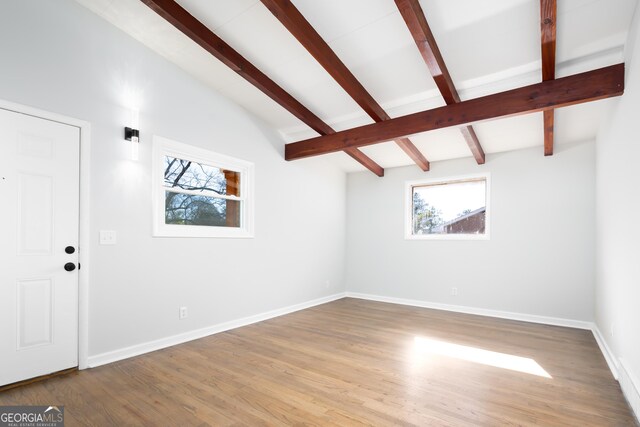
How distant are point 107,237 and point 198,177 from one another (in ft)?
3.93

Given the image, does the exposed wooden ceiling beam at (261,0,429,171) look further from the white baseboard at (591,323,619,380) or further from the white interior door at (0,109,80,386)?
the white baseboard at (591,323,619,380)

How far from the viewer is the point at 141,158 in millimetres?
3252

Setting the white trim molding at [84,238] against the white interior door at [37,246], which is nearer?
the white interior door at [37,246]

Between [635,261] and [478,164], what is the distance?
Result: 3.06 metres

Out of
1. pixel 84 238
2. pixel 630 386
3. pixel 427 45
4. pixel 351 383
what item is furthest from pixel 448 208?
pixel 84 238

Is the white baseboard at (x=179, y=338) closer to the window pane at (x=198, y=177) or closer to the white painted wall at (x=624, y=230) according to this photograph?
the window pane at (x=198, y=177)

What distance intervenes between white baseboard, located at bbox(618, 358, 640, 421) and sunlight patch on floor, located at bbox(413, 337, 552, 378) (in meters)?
0.47

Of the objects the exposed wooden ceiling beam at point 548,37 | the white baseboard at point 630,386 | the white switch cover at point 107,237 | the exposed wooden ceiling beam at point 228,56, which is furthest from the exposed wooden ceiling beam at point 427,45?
the white switch cover at point 107,237

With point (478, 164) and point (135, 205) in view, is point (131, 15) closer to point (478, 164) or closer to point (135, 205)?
point (135, 205)

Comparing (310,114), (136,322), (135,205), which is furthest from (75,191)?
(310,114)

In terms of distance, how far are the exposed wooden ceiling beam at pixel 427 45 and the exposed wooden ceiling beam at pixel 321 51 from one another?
2.57 feet

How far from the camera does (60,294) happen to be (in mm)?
2674

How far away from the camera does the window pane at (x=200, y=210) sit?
11.8ft

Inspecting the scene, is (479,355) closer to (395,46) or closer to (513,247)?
(513,247)
